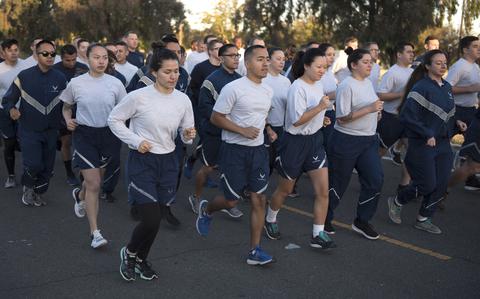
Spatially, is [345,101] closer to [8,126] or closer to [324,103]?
[324,103]

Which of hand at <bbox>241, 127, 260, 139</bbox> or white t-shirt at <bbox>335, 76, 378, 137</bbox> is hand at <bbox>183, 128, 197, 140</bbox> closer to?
hand at <bbox>241, 127, 260, 139</bbox>

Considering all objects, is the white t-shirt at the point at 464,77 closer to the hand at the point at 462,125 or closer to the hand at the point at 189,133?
the hand at the point at 462,125

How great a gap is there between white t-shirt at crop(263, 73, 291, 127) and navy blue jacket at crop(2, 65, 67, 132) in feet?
7.69

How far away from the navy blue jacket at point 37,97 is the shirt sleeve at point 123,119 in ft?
7.87

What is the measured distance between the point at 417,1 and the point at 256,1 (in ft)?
39.0

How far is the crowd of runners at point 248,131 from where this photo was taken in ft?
16.6

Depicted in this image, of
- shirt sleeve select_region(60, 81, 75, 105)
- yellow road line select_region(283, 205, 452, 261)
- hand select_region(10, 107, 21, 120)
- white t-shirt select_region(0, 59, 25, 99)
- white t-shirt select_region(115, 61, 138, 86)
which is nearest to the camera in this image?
yellow road line select_region(283, 205, 452, 261)

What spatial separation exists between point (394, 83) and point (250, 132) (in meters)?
3.45

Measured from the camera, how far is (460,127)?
7324 mm

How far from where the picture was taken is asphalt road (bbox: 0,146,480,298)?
490 cm

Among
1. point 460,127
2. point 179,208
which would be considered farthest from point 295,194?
point 460,127

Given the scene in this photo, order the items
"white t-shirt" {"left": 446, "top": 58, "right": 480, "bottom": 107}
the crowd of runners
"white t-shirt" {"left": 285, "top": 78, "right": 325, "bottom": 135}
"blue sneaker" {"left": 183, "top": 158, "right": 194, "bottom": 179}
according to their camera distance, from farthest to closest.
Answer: "blue sneaker" {"left": 183, "top": 158, "right": 194, "bottom": 179} < "white t-shirt" {"left": 446, "top": 58, "right": 480, "bottom": 107} < "white t-shirt" {"left": 285, "top": 78, "right": 325, "bottom": 135} < the crowd of runners

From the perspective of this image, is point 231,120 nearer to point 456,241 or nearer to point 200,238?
point 200,238

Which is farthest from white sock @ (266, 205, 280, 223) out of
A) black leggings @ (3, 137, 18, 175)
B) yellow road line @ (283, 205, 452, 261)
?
black leggings @ (3, 137, 18, 175)
